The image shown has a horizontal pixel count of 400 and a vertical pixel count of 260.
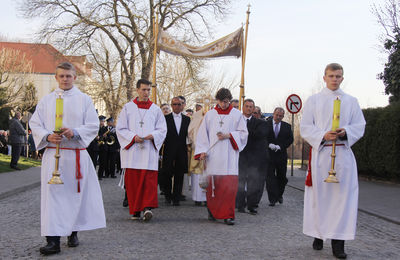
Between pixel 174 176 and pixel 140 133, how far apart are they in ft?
8.20

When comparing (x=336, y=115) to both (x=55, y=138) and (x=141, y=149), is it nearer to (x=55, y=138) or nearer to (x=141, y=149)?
(x=55, y=138)

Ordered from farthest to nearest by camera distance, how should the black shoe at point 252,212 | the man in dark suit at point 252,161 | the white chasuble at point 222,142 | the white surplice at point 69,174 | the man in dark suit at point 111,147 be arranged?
1. the man in dark suit at point 111,147
2. the man in dark suit at point 252,161
3. the black shoe at point 252,212
4. the white chasuble at point 222,142
5. the white surplice at point 69,174

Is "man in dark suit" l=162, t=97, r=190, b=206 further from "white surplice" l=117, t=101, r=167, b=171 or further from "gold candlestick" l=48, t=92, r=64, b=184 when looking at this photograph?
"gold candlestick" l=48, t=92, r=64, b=184

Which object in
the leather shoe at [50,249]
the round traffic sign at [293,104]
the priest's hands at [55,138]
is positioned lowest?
the leather shoe at [50,249]

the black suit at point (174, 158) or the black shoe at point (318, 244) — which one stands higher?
the black suit at point (174, 158)

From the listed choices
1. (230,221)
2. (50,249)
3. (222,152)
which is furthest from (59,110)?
(230,221)

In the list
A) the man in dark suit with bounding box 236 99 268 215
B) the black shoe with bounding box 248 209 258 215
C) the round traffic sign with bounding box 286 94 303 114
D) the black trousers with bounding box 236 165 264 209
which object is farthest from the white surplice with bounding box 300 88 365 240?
the round traffic sign with bounding box 286 94 303 114

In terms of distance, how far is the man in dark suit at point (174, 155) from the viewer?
36.0ft

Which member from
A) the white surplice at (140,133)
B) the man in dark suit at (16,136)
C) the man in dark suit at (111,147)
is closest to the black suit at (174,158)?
the white surplice at (140,133)

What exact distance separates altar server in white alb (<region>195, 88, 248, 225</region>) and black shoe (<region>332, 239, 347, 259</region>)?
254cm

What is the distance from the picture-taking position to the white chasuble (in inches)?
336

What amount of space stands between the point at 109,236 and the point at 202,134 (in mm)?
2465

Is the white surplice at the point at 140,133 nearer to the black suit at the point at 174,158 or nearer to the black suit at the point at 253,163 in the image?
the black suit at the point at 253,163

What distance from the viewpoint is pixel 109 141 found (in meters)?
18.8
